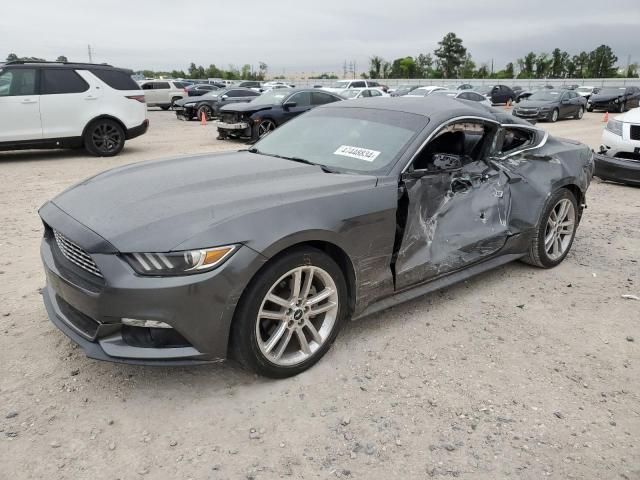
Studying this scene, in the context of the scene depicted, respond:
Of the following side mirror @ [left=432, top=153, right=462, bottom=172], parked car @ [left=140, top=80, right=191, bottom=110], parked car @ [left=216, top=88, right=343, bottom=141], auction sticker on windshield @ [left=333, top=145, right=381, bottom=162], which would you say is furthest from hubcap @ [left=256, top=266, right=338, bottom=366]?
parked car @ [left=140, top=80, right=191, bottom=110]

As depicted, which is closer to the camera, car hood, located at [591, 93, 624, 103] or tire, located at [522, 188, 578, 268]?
tire, located at [522, 188, 578, 268]

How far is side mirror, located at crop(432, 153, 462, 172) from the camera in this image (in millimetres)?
3762

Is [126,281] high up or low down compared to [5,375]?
up

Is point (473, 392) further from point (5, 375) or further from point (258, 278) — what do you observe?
point (5, 375)

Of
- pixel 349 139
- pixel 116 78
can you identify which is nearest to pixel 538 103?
pixel 116 78

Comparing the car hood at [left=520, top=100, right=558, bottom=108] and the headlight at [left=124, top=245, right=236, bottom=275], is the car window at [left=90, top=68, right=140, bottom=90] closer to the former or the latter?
the headlight at [left=124, top=245, right=236, bottom=275]

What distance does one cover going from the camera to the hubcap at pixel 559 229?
15.8 ft

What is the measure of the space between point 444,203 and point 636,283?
2.18m

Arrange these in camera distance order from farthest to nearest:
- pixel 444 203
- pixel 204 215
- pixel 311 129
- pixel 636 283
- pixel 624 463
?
pixel 636 283 → pixel 311 129 → pixel 444 203 → pixel 204 215 → pixel 624 463

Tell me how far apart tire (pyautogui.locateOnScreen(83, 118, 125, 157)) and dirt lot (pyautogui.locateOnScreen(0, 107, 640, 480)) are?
7.46 m

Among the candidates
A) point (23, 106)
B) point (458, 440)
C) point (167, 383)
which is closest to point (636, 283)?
point (458, 440)

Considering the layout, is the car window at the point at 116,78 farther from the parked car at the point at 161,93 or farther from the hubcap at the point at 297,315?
the parked car at the point at 161,93

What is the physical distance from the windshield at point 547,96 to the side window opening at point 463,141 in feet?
67.3

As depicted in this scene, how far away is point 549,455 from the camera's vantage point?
2510 mm
